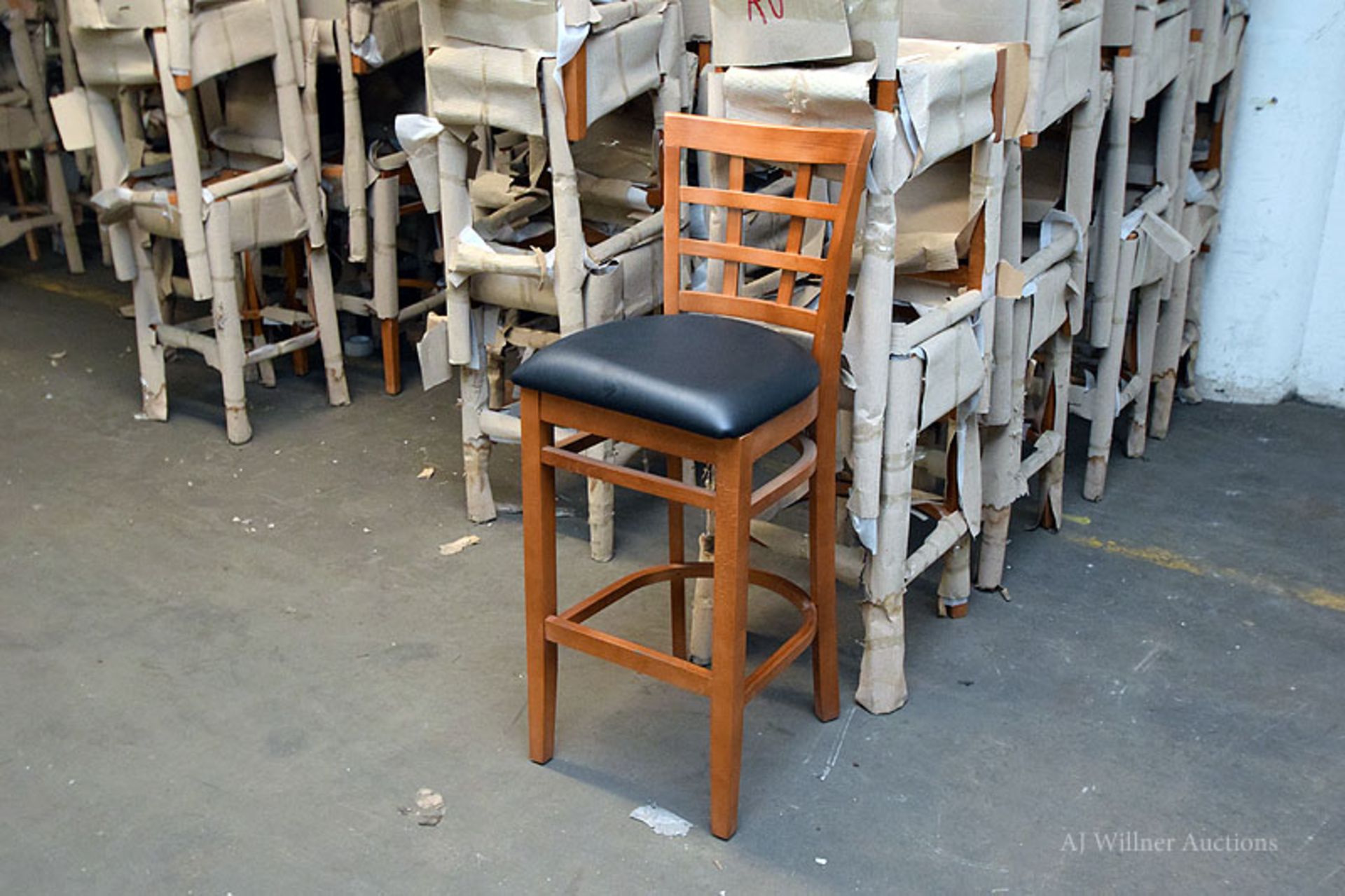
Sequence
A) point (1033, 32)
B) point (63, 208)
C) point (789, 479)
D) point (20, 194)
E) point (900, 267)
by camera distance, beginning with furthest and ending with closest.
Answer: point (20, 194) < point (63, 208) < point (900, 267) < point (1033, 32) < point (789, 479)

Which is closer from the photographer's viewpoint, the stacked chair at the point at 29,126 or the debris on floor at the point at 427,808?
the debris on floor at the point at 427,808

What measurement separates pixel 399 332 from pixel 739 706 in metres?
2.56

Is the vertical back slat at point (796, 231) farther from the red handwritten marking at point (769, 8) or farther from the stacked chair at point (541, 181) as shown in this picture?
the stacked chair at point (541, 181)

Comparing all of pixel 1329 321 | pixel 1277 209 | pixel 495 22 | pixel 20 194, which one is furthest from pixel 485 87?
pixel 20 194

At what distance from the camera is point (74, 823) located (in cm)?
235

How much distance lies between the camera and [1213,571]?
3146 millimetres

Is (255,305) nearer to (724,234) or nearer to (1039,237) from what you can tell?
(724,234)

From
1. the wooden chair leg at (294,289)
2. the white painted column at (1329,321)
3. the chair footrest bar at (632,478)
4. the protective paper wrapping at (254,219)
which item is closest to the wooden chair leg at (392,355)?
the wooden chair leg at (294,289)

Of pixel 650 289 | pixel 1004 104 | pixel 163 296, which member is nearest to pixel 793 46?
pixel 1004 104

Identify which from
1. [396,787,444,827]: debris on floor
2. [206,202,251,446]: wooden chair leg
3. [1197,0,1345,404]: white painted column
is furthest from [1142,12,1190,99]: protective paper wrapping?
[206,202,251,446]: wooden chair leg

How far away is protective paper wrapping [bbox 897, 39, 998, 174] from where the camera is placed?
2.25 metres

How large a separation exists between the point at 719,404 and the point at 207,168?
8.27 ft

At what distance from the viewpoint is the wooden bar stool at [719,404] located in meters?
2.13

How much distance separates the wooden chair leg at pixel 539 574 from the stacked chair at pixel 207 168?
168 cm
